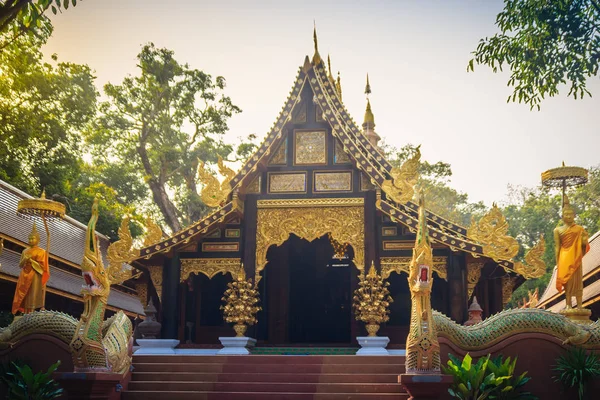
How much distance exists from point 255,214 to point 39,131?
13.0 meters

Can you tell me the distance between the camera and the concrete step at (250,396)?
9891 millimetres

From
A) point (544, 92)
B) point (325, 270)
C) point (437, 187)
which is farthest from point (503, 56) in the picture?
point (437, 187)

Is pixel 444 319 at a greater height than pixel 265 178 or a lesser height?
lesser

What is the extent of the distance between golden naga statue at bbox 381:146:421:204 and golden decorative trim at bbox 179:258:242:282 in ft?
12.1

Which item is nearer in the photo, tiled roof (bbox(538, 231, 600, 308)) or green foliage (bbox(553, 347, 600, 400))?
green foliage (bbox(553, 347, 600, 400))

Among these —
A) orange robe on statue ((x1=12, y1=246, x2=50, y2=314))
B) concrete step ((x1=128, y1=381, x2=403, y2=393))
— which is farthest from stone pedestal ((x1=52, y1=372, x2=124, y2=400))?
orange robe on statue ((x1=12, y1=246, x2=50, y2=314))

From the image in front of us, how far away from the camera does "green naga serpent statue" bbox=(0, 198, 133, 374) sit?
9109 millimetres

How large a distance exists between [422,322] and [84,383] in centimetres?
475

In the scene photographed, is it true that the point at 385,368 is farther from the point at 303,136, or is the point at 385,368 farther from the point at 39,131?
the point at 39,131

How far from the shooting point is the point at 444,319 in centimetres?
943

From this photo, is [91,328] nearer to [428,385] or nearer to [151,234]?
[428,385]

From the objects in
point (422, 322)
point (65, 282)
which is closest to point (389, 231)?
point (422, 322)

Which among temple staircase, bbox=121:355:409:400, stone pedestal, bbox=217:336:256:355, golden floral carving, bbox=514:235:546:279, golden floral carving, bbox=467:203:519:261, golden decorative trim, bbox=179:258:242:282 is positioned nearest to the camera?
temple staircase, bbox=121:355:409:400

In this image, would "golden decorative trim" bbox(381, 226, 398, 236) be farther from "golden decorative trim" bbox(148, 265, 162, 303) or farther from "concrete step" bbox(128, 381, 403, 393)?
"golden decorative trim" bbox(148, 265, 162, 303)
